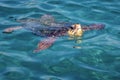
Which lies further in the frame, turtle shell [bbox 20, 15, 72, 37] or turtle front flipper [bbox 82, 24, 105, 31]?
turtle front flipper [bbox 82, 24, 105, 31]

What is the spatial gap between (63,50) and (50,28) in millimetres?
1249

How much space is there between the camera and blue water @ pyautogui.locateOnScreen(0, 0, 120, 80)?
27.2 ft

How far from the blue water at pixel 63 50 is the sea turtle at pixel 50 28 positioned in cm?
17

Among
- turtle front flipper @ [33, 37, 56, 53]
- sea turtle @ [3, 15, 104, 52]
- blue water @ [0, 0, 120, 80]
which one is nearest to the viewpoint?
blue water @ [0, 0, 120, 80]

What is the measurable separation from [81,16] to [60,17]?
2.61 feet

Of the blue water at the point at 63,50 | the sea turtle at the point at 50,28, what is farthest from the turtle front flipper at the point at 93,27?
the blue water at the point at 63,50

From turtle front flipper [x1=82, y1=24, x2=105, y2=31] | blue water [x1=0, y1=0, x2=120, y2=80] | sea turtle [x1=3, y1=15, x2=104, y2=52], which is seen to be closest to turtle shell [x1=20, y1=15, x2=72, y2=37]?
sea turtle [x1=3, y1=15, x2=104, y2=52]

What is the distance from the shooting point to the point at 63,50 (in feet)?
31.0

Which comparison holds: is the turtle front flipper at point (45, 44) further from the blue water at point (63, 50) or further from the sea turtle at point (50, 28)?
the blue water at point (63, 50)

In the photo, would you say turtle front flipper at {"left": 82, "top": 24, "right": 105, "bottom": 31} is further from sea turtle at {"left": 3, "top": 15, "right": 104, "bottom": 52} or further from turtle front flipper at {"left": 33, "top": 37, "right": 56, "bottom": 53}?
turtle front flipper at {"left": 33, "top": 37, "right": 56, "bottom": 53}

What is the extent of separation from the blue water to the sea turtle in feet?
0.56

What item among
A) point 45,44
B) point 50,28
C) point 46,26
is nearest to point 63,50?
point 45,44

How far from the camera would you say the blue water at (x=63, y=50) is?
27.2 ft

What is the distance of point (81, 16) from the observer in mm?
11828
